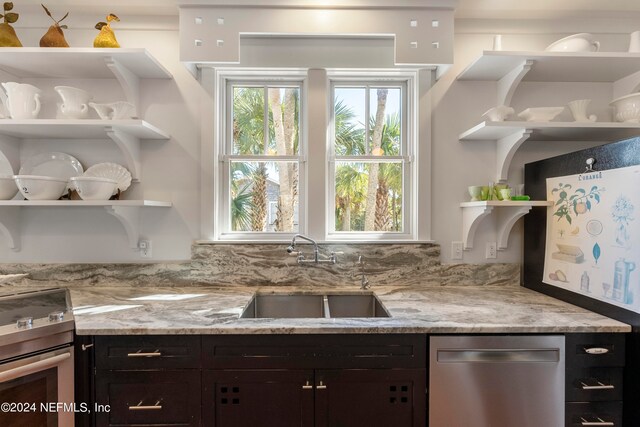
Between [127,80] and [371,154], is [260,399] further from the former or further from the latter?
[127,80]

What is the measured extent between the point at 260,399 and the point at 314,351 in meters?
0.29

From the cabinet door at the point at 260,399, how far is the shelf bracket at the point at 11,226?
1560 mm

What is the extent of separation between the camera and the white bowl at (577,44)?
1781 mm

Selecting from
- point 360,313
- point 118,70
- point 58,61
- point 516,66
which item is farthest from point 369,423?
point 58,61

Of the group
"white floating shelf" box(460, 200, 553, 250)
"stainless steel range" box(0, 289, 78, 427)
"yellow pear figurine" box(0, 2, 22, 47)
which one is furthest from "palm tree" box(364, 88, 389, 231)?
"yellow pear figurine" box(0, 2, 22, 47)

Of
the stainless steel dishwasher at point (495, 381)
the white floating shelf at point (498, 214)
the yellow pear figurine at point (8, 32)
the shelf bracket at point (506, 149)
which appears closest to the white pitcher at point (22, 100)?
the yellow pear figurine at point (8, 32)

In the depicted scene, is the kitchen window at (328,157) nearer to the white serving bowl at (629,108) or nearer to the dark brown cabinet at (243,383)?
the dark brown cabinet at (243,383)

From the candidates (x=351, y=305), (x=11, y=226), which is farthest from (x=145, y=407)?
(x=11, y=226)

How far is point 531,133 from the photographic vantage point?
184cm

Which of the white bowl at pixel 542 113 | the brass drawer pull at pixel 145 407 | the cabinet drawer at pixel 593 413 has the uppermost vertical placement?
the white bowl at pixel 542 113

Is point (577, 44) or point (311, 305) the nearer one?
point (577, 44)

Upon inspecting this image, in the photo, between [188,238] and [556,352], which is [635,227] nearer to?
[556,352]

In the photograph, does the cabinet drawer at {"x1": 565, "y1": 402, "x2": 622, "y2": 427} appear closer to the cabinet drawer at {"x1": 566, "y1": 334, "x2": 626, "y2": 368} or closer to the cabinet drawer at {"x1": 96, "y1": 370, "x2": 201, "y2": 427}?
the cabinet drawer at {"x1": 566, "y1": 334, "x2": 626, "y2": 368}

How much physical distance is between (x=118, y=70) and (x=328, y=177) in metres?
1.31
